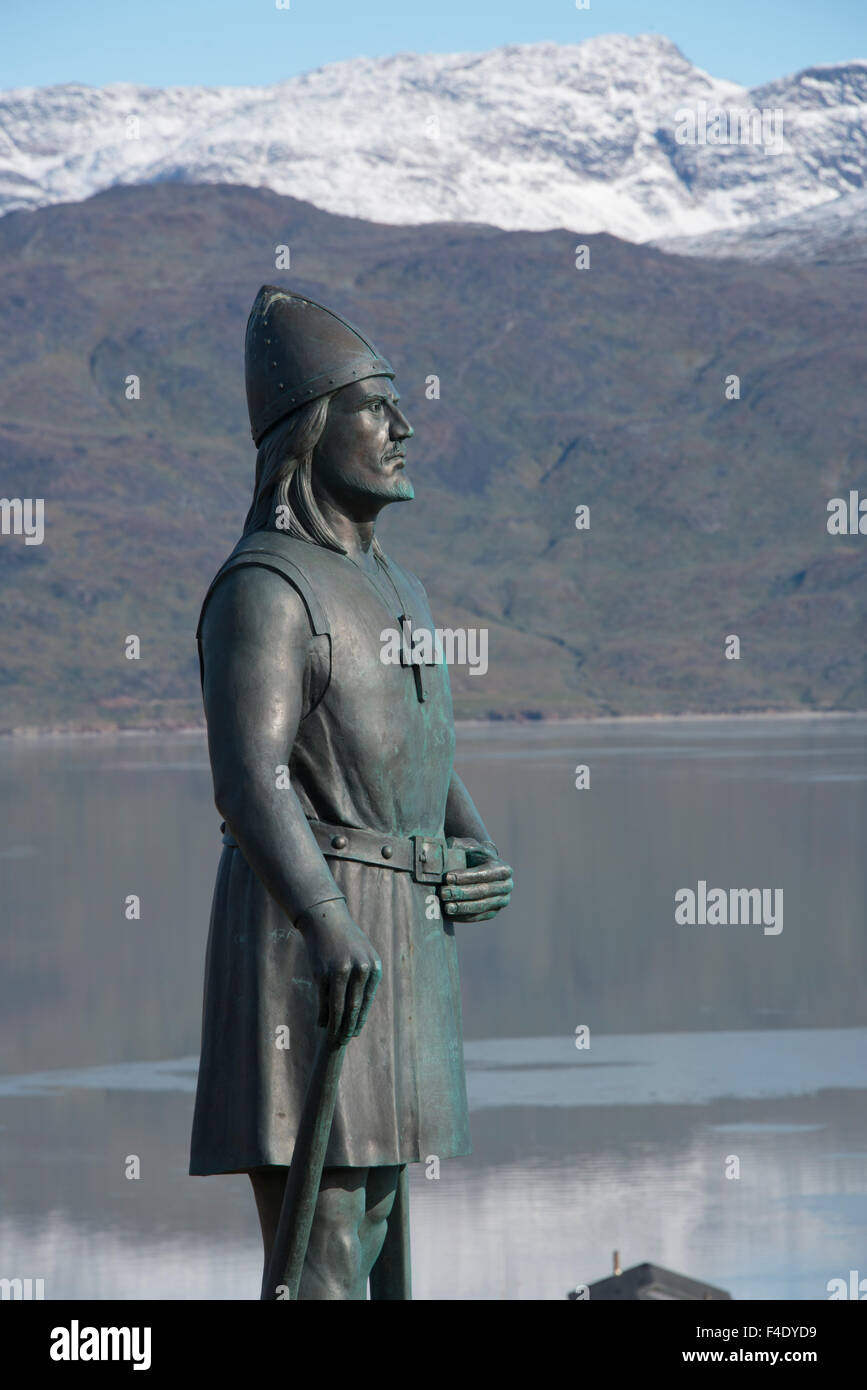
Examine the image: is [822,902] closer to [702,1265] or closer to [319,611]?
[702,1265]

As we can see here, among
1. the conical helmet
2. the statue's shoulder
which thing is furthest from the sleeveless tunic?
the conical helmet

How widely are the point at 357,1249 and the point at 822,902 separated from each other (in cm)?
4098

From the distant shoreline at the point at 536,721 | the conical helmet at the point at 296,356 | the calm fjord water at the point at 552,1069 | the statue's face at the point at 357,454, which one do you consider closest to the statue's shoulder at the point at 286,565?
the statue's face at the point at 357,454

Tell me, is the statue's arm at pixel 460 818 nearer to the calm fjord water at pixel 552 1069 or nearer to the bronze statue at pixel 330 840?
the bronze statue at pixel 330 840

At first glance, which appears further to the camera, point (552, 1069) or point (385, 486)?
point (552, 1069)

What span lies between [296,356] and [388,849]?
127 centimetres

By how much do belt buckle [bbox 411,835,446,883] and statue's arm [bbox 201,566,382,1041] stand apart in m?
0.37

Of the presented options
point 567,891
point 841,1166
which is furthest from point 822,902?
point 841,1166

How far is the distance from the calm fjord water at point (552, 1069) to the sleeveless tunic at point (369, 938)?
11699 mm

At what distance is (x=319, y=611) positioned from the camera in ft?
16.6

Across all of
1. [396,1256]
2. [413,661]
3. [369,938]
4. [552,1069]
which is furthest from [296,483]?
[552,1069]

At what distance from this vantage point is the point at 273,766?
16.1ft

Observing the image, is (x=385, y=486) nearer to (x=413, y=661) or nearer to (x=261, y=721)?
(x=413, y=661)

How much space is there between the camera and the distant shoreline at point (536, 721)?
180250mm
